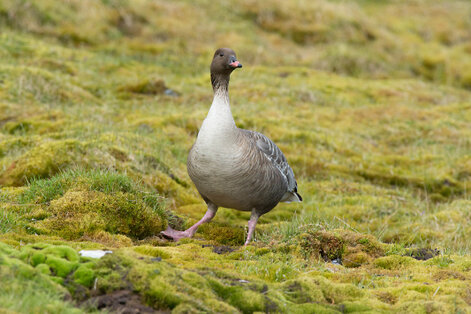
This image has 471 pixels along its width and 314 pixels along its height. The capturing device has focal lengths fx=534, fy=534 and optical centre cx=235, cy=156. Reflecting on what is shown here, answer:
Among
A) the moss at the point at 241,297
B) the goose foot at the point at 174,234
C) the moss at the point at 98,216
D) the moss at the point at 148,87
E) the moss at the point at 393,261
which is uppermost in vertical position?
the moss at the point at 148,87

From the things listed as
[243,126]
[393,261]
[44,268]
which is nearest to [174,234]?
[393,261]

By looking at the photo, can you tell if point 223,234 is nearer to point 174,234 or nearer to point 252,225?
point 252,225

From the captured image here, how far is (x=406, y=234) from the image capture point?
33.2 feet

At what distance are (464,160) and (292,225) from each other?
824 centimetres

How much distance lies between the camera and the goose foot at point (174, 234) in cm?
786

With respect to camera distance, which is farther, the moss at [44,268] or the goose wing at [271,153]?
the goose wing at [271,153]

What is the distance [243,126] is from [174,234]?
23.6ft

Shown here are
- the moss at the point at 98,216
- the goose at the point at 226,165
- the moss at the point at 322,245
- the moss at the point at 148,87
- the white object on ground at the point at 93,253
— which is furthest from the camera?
the moss at the point at 148,87

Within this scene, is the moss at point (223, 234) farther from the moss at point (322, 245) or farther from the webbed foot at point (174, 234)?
the moss at point (322, 245)

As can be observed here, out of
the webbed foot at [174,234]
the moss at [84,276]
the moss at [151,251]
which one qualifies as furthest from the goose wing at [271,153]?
the moss at [84,276]

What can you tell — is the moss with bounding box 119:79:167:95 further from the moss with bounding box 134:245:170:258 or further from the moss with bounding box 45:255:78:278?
the moss with bounding box 45:255:78:278

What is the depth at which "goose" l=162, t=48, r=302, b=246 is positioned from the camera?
780 cm

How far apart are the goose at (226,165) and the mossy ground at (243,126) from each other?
24.6 inches

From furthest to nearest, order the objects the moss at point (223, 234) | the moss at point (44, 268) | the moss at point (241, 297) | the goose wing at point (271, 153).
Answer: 1. the goose wing at point (271, 153)
2. the moss at point (223, 234)
3. the moss at point (241, 297)
4. the moss at point (44, 268)
